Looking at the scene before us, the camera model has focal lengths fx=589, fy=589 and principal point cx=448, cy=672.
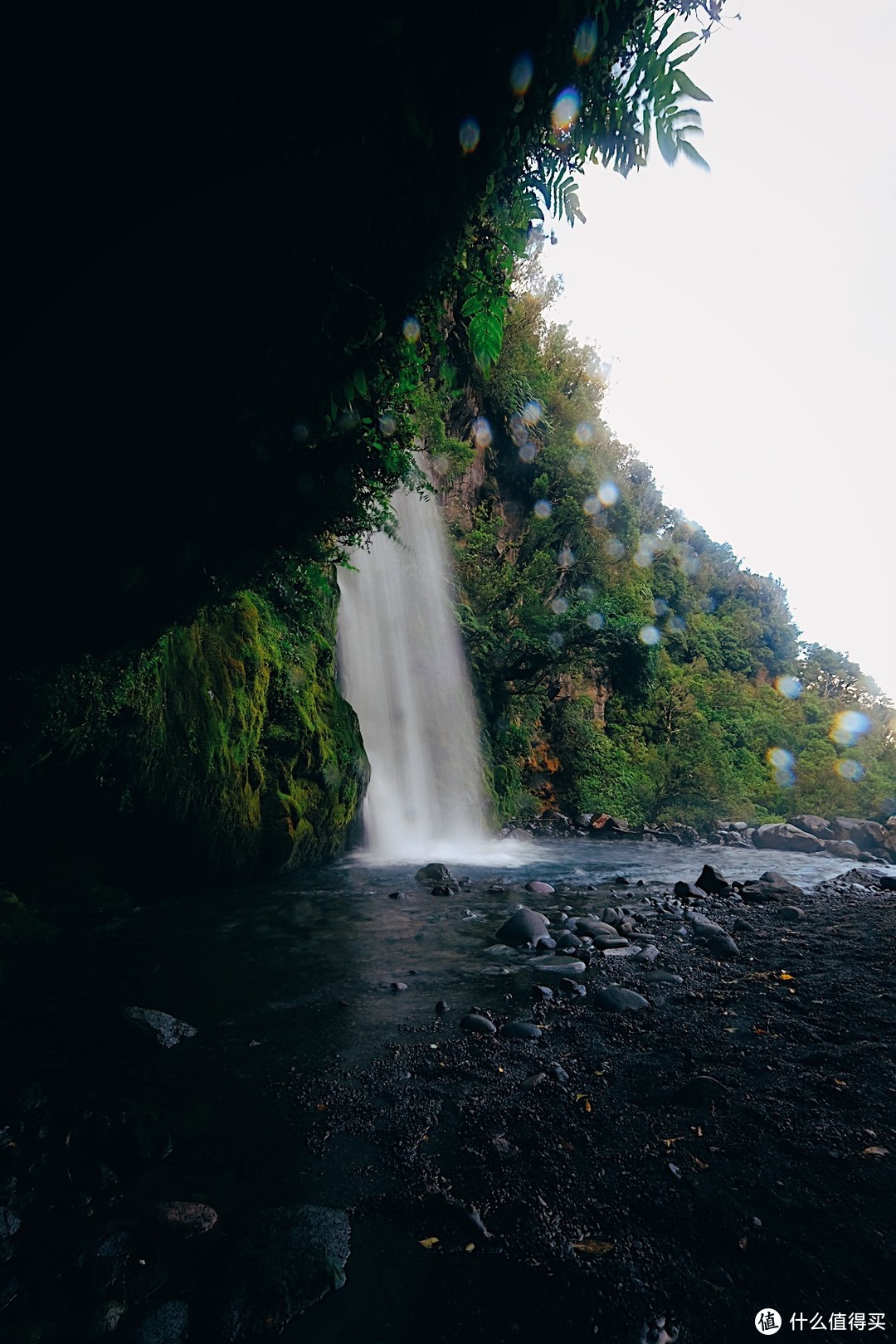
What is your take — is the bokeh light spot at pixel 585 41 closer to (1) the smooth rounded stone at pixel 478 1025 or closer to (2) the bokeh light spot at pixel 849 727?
(1) the smooth rounded stone at pixel 478 1025

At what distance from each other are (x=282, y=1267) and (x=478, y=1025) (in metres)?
1.93

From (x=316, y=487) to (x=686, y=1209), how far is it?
4.05 m

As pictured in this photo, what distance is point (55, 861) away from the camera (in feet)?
20.1

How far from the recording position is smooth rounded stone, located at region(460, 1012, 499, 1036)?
3.41 metres

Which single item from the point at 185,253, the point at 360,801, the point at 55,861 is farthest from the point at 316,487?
the point at 360,801


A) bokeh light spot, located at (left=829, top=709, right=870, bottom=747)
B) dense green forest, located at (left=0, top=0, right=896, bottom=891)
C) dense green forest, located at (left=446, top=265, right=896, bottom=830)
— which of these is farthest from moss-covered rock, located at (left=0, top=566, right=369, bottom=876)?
bokeh light spot, located at (left=829, top=709, right=870, bottom=747)

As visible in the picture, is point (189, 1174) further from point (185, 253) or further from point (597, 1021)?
point (185, 253)

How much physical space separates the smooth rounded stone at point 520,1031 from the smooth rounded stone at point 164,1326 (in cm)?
207

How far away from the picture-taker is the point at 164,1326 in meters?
1.52

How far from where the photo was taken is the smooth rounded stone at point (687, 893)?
314 inches

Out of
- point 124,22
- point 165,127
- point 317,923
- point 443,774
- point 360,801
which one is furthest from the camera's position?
point 443,774

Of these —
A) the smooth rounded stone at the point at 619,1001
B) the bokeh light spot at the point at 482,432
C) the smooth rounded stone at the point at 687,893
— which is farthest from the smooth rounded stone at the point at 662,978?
the bokeh light spot at the point at 482,432

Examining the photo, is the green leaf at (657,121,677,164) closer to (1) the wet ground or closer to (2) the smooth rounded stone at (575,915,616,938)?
(1) the wet ground

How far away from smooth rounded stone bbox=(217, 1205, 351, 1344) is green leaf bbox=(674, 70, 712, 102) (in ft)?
15.4
